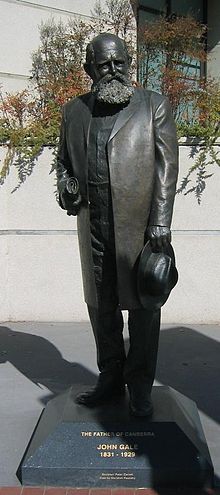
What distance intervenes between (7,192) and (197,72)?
5.29m

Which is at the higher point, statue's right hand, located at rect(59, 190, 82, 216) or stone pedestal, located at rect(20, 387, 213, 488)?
statue's right hand, located at rect(59, 190, 82, 216)

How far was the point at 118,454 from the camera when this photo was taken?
12.0 ft

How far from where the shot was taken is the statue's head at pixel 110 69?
3469 millimetres

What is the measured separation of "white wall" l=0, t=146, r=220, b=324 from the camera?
7328 mm

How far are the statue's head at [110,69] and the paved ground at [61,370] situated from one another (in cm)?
216

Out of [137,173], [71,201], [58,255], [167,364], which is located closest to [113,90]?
[137,173]

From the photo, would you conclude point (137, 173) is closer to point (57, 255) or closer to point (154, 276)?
point (154, 276)

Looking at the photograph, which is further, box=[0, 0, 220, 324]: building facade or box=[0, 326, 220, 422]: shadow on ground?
box=[0, 0, 220, 324]: building facade

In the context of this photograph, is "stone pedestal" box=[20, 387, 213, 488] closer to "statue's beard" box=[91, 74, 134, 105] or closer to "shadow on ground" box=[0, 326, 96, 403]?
"shadow on ground" box=[0, 326, 96, 403]

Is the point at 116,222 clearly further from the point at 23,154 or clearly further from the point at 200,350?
the point at 23,154

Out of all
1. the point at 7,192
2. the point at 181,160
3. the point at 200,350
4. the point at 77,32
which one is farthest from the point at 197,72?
the point at 200,350

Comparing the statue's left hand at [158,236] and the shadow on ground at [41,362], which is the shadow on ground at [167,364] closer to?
the shadow on ground at [41,362]

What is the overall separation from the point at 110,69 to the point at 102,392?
1912 millimetres

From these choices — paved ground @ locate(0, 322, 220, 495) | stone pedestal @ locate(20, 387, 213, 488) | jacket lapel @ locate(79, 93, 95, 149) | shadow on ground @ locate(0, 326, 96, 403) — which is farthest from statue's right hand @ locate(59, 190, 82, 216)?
shadow on ground @ locate(0, 326, 96, 403)
